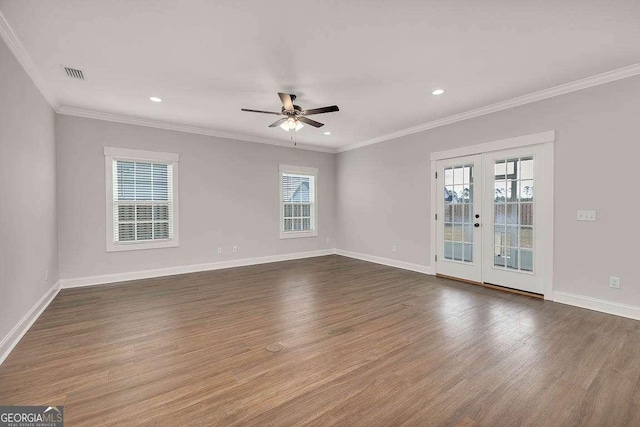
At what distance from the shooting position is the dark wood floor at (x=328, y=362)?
1.74 meters

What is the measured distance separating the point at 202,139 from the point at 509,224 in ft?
18.3

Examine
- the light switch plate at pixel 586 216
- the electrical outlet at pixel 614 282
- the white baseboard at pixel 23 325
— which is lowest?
the white baseboard at pixel 23 325

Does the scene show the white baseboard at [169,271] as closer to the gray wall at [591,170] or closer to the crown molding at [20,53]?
the crown molding at [20,53]

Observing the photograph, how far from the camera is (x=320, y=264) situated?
20.3 feet

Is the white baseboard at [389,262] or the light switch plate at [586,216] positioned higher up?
the light switch plate at [586,216]

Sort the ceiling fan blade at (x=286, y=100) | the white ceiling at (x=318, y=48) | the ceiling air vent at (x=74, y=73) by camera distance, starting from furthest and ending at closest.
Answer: the ceiling fan blade at (x=286, y=100)
the ceiling air vent at (x=74, y=73)
the white ceiling at (x=318, y=48)

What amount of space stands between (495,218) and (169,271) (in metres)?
5.67

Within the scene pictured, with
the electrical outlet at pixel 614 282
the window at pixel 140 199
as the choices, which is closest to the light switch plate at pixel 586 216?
the electrical outlet at pixel 614 282

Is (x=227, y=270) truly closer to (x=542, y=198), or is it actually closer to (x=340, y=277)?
(x=340, y=277)

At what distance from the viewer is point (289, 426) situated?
1.61m

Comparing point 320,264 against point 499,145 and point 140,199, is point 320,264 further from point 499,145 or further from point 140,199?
point 499,145

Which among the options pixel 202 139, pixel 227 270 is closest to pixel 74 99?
pixel 202 139

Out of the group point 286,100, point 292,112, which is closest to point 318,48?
point 286,100

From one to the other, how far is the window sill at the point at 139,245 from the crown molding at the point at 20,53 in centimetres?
236
